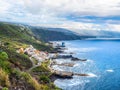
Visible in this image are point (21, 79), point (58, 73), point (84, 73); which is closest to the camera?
point (21, 79)

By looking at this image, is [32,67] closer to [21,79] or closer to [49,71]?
[49,71]

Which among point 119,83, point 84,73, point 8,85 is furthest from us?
point 84,73

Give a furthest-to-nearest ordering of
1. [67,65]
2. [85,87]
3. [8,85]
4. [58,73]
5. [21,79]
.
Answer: [67,65] → [58,73] → [85,87] → [21,79] → [8,85]

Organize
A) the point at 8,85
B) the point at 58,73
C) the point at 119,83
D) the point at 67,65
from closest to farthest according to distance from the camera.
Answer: the point at 8,85, the point at 119,83, the point at 58,73, the point at 67,65

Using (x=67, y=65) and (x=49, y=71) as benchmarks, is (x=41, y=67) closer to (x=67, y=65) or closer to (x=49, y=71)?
(x=49, y=71)

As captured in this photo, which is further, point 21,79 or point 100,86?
point 100,86

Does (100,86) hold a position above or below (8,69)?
below

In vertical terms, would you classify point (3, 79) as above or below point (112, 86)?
above

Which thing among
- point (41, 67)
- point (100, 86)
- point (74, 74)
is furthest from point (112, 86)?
point (41, 67)

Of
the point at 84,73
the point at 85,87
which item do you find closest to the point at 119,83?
→ the point at 85,87
